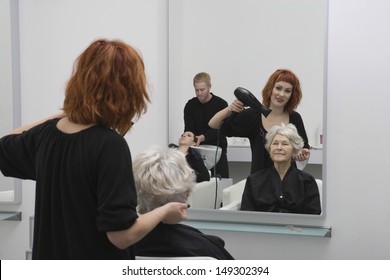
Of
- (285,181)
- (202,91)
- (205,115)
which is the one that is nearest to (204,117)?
(205,115)

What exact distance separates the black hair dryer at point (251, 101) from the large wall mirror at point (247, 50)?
29mm

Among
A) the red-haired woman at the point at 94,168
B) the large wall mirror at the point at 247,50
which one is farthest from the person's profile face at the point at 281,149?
the red-haired woman at the point at 94,168

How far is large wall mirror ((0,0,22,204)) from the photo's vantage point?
2809mm

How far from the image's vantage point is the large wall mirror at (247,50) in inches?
95.8

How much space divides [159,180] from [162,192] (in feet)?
0.12

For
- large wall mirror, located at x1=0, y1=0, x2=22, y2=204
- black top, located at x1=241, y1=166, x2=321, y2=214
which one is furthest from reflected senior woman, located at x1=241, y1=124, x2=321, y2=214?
large wall mirror, located at x1=0, y1=0, x2=22, y2=204

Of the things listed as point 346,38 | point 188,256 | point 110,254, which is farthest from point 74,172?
→ point 346,38

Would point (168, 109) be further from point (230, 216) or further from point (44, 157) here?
point (44, 157)

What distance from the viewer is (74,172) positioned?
54.3 inches

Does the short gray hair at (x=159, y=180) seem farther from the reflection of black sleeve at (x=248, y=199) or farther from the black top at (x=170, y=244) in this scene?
the reflection of black sleeve at (x=248, y=199)

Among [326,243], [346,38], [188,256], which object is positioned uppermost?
[346,38]

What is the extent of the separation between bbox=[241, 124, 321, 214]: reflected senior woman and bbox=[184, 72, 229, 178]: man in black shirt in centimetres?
19

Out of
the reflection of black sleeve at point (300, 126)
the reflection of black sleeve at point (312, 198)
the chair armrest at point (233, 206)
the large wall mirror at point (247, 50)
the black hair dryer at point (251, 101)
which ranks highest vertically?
the large wall mirror at point (247, 50)

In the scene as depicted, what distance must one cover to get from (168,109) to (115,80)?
4.18 ft
